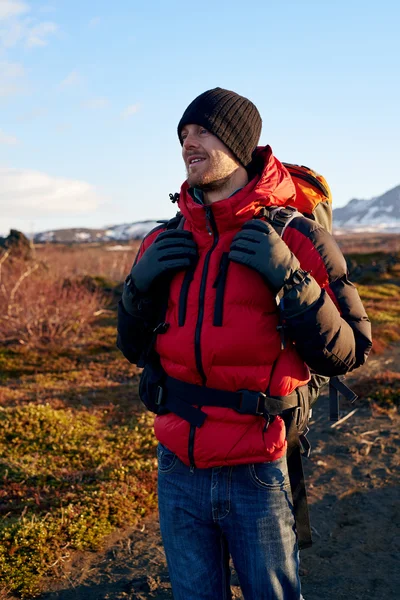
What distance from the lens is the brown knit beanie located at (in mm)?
2631

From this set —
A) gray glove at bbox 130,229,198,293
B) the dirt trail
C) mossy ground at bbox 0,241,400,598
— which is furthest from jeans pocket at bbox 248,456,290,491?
mossy ground at bbox 0,241,400,598

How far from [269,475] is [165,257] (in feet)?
3.39

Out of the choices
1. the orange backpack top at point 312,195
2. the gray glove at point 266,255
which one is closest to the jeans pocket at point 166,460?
the gray glove at point 266,255

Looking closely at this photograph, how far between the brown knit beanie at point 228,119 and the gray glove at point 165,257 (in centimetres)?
46

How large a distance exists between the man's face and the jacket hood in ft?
0.36

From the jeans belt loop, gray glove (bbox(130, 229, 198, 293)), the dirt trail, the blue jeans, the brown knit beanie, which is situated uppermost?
the brown knit beanie

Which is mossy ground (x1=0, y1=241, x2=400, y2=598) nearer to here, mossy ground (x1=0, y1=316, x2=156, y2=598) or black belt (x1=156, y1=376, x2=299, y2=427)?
mossy ground (x1=0, y1=316, x2=156, y2=598)

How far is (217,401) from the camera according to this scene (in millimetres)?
2447

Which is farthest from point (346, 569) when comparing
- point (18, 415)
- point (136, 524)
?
point (18, 415)

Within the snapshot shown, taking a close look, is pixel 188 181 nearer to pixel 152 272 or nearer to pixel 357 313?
pixel 152 272

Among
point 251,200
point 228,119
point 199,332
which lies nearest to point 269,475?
point 199,332

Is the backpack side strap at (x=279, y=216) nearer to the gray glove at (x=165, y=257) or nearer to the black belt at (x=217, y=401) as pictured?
the gray glove at (x=165, y=257)

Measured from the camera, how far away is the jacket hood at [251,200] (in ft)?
8.23

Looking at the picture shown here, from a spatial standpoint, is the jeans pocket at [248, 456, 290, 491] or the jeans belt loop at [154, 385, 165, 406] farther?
the jeans belt loop at [154, 385, 165, 406]
